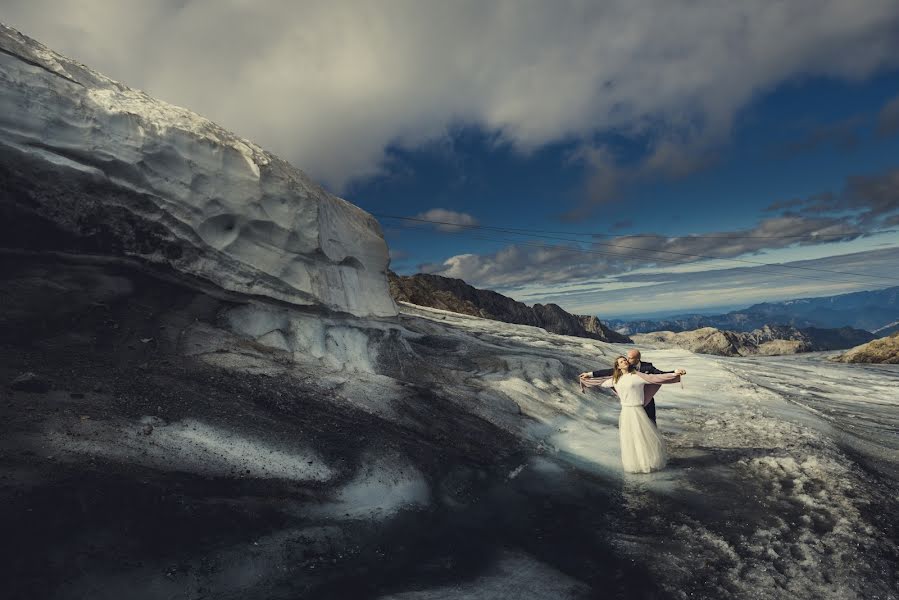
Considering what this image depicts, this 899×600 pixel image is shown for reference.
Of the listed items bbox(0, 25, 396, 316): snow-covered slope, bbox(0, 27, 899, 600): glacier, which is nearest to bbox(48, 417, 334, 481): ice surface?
bbox(0, 27, 899, 600): glacier

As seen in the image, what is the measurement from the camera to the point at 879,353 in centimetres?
4322

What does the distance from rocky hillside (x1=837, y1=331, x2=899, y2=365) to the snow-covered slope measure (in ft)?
161

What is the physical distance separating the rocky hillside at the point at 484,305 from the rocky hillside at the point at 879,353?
123 feet

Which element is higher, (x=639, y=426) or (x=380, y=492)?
→ (x=639, y=426)

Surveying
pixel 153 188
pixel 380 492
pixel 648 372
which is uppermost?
pixel 153 188

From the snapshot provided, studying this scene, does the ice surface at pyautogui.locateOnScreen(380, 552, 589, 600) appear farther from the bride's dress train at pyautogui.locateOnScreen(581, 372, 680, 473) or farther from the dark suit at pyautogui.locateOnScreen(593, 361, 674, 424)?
the dark suit at pyautogui.locateOnScreen(593, 361, 674, 424)

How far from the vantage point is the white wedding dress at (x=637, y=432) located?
11.3m

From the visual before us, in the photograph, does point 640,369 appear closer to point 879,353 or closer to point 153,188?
point 153,188

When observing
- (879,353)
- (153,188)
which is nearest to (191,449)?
(153,188)

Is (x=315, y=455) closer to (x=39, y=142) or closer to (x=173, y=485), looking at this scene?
(x=173, y=485)

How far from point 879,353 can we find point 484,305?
157 feet

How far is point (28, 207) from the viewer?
35.3 feet

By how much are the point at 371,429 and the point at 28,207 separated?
9.38 m

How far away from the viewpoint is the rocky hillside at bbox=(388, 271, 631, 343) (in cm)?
5223
